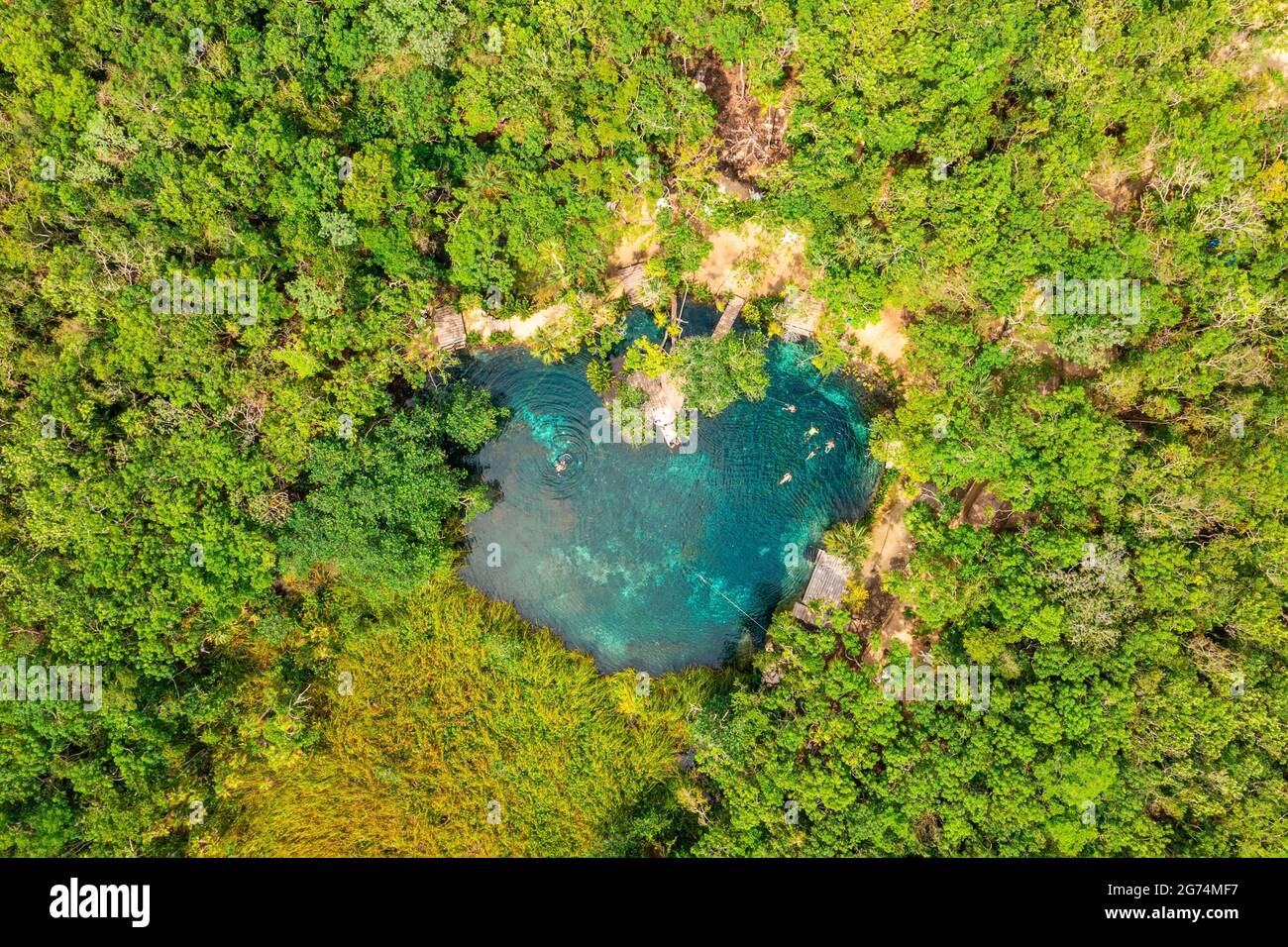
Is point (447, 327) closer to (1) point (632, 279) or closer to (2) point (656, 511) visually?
(1) point (632, 279)

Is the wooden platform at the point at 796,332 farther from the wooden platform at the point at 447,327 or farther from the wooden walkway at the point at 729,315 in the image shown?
the wooden platform at the point at 447,327

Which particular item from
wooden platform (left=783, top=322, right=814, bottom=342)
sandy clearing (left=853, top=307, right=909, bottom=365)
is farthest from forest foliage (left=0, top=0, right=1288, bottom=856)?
wooden platform (left=783, top=322, right=814, bottom=342)

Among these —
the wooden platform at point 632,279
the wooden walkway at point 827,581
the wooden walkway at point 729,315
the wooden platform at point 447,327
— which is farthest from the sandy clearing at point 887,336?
the wooden platform at point 447,327

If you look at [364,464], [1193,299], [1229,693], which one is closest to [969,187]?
[1193,299]

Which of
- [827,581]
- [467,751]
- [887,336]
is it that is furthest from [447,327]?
[827,581]

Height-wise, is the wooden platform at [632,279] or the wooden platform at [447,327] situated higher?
the wooden platform at [632,279]

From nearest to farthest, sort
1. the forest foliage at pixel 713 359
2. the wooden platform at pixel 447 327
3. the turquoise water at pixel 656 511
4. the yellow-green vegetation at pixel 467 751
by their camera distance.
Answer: the forest foliage at pixel 713 359 → the yellow-green vegetation at pixel 467 751 → the wooden platform at pixel 447 327 → the turquoise water at pixel 656 511

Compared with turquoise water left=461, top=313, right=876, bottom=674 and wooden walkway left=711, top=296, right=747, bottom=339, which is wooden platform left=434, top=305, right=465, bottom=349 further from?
wooden walkway left=711, top=296, right=747, bottom=339
